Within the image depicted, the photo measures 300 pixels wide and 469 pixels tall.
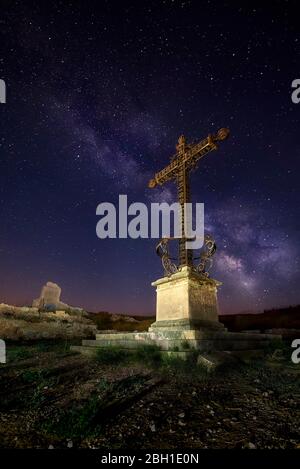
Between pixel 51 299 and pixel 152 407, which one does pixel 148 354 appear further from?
pixel 51 299

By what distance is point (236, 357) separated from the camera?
25.8 feet

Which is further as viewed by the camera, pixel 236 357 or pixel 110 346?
pixel 110 346

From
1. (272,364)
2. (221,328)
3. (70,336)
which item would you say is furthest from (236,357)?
(70,336)

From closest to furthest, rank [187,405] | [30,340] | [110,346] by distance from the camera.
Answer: [187,405] → [110,346] → [30,340]

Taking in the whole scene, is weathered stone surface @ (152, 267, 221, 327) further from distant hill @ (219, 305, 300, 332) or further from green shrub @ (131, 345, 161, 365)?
distant hill @ (219, 305, 300, 332)

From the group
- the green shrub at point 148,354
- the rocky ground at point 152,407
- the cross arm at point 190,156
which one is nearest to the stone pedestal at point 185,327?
the green shrub at point 148,354

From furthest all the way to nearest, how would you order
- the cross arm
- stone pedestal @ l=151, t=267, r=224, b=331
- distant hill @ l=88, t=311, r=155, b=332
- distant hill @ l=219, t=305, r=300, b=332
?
distant hill @ l=88, t=311, r=155, b=332
distant hill @ l=219, t=305, r=300, b=332
the cross arm
stone pedestal @ l=151, t=267, r=224, b=331

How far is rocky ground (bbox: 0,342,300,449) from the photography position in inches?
126

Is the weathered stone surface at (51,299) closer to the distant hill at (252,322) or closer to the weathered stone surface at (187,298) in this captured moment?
the distant hill at (252,322)

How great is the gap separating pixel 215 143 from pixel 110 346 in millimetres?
8847

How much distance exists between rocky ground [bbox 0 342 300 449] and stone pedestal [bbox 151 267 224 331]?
8.83 feet

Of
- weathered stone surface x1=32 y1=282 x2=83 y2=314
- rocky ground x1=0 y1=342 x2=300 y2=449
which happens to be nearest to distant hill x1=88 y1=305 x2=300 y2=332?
weathered stone surface x1=32 y1=282 x2=83 y2=314

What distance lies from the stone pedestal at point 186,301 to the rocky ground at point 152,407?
2691 millimetres
